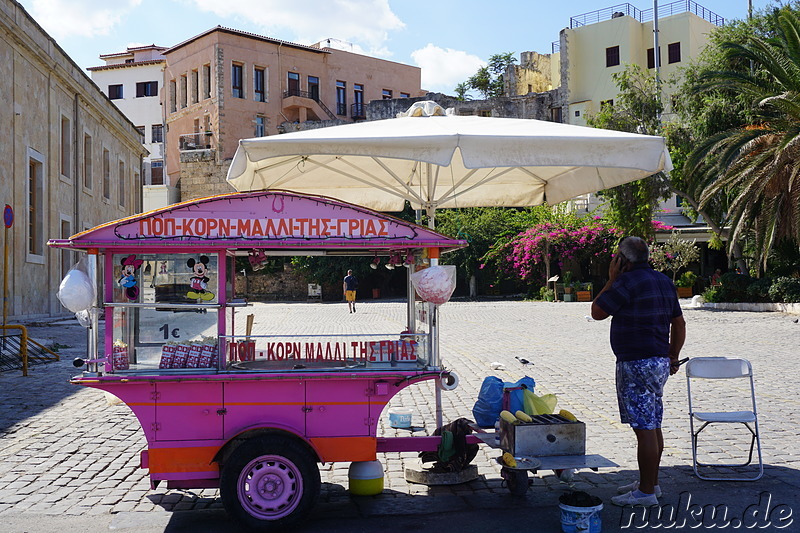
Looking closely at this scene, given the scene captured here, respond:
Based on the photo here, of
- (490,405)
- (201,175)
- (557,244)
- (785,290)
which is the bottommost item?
(490,405)

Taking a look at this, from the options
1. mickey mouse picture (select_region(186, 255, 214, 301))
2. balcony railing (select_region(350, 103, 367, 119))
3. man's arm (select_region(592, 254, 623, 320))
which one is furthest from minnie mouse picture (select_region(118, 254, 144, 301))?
balcony railing (select_region(350, 103, 367, 119))

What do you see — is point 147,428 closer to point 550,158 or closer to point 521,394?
point 521,394

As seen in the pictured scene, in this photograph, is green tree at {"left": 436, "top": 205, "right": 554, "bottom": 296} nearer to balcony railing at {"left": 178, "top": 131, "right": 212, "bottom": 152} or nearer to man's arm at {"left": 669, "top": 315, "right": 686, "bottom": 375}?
balcony railing at {"left": 178, "top": 131, "right": 212, "bottom": 152}

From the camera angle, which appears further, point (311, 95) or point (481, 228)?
point (311, 95)

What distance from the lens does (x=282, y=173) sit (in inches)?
281

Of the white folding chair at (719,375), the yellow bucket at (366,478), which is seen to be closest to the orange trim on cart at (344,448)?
the yellow bucket at (366,478)

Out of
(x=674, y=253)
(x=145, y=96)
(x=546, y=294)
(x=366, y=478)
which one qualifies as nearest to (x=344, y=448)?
(x=366, y=478)

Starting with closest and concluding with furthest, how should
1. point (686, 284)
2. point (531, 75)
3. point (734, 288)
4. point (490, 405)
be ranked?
point (490, 405)
point (734, 288)
point (686, 284)
point (531, 75)

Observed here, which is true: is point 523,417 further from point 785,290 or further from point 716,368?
point 785,290

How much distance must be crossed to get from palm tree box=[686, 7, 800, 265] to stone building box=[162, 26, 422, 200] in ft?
107

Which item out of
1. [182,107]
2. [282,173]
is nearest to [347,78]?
[182,107]

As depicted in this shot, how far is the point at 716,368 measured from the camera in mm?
5934

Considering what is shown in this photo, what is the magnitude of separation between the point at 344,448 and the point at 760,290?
22647 mm

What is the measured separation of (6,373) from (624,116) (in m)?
23.7
